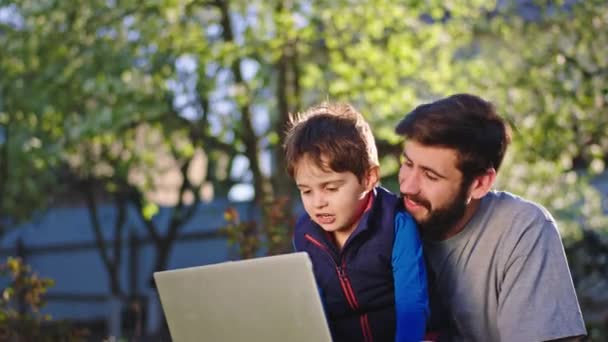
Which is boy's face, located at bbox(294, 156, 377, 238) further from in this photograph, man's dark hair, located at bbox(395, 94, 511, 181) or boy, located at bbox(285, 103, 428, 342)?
man's dark hair, located at bbox(395, 94, 511, 181)

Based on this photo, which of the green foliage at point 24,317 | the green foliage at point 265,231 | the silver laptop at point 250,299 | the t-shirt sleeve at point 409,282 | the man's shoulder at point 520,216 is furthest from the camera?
the green foliage at point 265,231

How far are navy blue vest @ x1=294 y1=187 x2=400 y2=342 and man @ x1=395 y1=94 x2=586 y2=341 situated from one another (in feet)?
0.42

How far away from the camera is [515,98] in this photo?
8.80 m

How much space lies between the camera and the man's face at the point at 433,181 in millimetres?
3158

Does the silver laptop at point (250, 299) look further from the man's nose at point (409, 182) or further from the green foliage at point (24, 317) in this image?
the green foliage at point (24, 317)

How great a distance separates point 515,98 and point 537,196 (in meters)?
0.83

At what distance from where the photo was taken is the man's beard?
125 inches

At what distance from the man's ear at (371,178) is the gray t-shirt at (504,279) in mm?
251

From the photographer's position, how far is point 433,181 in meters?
3.17

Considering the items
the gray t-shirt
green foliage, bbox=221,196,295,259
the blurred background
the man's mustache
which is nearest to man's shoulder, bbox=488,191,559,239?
the gray t-shirt

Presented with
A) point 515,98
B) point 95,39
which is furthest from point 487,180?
point 95,39

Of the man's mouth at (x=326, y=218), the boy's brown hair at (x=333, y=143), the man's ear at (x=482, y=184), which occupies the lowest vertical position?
the man's mouth at (x=326, y=218)

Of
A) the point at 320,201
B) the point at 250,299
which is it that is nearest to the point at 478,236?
the point at 320,201

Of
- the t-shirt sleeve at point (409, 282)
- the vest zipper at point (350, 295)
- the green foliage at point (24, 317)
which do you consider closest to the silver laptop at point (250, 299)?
the t-shirt sleeve at point (409, 282)
